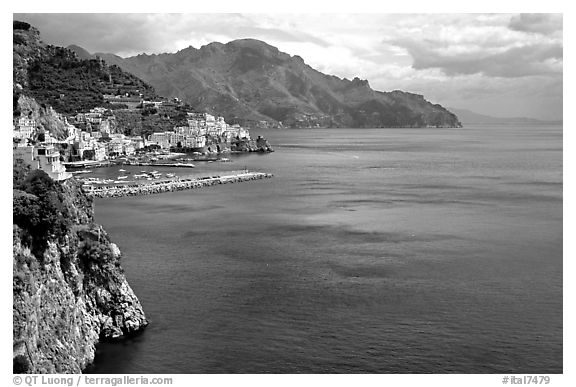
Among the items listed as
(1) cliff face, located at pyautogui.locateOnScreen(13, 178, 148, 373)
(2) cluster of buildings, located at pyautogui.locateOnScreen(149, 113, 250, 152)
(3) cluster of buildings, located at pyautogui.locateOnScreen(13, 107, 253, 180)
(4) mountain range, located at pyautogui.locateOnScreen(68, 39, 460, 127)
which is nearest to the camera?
(1) cliff face, located at pyautogui.locateOnScreen(13, 178, 148, 373)

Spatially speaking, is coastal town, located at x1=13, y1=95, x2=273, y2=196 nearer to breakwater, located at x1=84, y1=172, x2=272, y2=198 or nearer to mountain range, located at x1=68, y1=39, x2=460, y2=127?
breakwater, located at x1=84, y1=172, x2=272, y2=198

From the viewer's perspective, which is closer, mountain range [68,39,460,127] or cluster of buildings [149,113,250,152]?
cluster of buildings [149,113,250,152]

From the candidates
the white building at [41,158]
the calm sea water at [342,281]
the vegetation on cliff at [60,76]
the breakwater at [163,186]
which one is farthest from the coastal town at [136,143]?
the white building at [41,158]

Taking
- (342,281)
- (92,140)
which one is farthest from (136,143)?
(342,281)

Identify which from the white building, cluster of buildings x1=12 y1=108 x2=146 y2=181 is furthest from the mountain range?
the white building

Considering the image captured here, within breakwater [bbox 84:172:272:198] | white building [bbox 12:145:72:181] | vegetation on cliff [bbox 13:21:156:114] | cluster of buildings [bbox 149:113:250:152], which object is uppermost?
vegetation on cliff [bbox 13:21:156:114]
